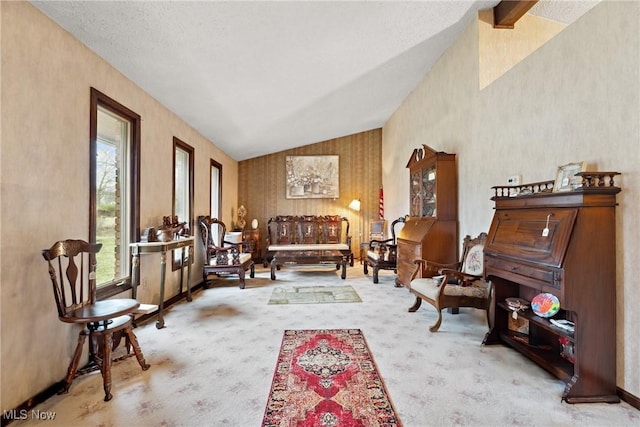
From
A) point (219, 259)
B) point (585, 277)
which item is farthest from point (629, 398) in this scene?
point (219, 259)

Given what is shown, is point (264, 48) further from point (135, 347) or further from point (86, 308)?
point (135, 347)

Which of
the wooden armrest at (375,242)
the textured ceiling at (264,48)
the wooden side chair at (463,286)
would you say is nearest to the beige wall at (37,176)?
the textured ceiling at (264,48)

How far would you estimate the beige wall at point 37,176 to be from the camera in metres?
1.85

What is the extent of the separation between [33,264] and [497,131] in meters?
4.41

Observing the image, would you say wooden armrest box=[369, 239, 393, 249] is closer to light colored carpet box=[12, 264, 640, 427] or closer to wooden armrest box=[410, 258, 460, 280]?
wooden armrest box=[410, 258, 460, 280]

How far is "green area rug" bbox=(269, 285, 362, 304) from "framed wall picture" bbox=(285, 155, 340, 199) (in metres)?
3.55

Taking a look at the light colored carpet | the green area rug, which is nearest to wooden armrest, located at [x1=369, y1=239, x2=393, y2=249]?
the green area rug

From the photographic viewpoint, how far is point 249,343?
2.87 meters

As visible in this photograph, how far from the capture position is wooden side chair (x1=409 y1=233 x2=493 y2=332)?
10.4ft

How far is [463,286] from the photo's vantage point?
3379mm

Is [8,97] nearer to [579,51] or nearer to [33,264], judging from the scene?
[33,264]

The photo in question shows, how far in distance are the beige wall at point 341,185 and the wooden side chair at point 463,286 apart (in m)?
4.51

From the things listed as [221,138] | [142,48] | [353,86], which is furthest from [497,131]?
[221,138]

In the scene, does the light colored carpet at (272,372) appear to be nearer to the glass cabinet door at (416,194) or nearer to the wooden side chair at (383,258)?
the wooden side chair at (383,258)
